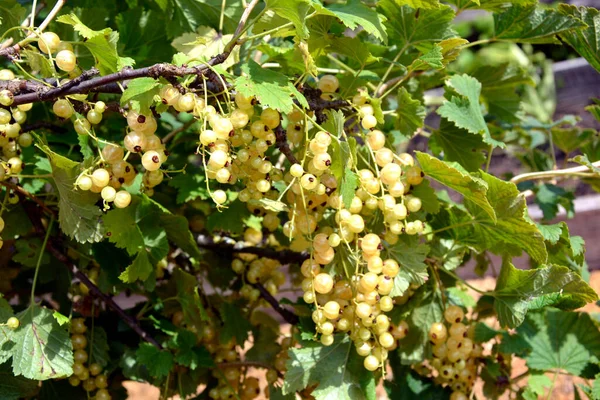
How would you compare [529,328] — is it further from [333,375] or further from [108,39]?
[108,39]

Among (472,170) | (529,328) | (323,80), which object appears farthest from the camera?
(529,328)

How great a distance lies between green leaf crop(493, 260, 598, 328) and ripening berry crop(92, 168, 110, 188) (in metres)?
0.52

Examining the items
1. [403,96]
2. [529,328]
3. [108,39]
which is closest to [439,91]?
[529,328]

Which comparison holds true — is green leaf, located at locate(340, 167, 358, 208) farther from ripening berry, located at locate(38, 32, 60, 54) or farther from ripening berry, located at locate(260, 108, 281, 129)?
ripening berry, located at locate(38, 32, 60, 54)

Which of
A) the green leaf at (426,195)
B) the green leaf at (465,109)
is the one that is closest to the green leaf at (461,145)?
the green leaf at (465,109)

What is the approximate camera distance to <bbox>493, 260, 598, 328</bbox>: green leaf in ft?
2.53

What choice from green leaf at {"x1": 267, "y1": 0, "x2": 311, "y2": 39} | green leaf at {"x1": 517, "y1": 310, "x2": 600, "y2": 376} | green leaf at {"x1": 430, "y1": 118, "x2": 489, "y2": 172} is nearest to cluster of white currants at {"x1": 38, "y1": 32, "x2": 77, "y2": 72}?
green leaf at {"x1": 267, "y1": 0, "x2": 311, "y2": 39}

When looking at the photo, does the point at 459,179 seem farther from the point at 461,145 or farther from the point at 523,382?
the point at 523,382

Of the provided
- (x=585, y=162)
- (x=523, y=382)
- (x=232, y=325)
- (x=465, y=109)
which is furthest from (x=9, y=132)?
(x=523, y=382)

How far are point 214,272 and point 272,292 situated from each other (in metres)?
0.14

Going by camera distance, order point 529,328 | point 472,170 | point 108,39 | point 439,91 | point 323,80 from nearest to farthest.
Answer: point 108,39
point 323,80
point 472,170
point 529,328
point 439,91

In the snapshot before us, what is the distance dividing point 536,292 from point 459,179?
194mm

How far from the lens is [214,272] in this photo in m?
1.13

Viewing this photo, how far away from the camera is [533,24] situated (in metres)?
0.92
